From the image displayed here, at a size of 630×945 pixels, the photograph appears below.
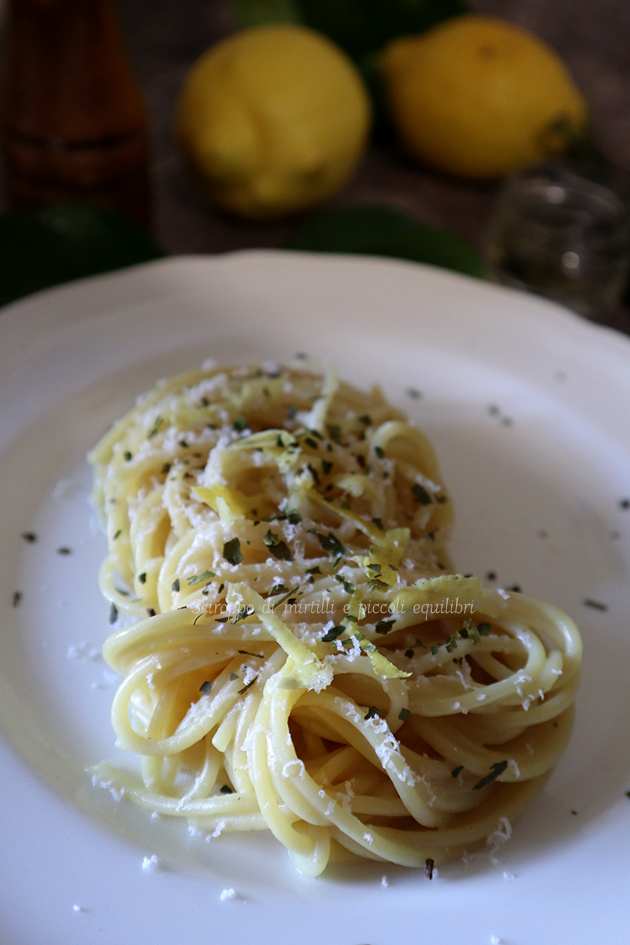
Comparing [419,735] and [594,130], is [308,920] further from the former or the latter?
[594,130]

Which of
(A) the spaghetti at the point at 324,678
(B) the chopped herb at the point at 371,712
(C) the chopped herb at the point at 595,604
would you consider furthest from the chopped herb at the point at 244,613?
(C) the chopped herb at the point at 595,604

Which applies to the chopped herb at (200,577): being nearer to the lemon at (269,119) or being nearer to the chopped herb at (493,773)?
the chopped herb at (493,773)

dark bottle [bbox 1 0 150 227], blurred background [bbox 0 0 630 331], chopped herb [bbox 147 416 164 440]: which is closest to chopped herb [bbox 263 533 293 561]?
chopped herb [bbox 147 416 164 440]

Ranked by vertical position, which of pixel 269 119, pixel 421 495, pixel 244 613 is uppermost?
pixel 269 119

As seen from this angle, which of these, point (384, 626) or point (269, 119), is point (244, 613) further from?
point (269, 119)

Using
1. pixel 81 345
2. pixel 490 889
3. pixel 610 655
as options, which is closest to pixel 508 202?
pixel 81 345

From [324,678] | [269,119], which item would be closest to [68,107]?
[269,119]
